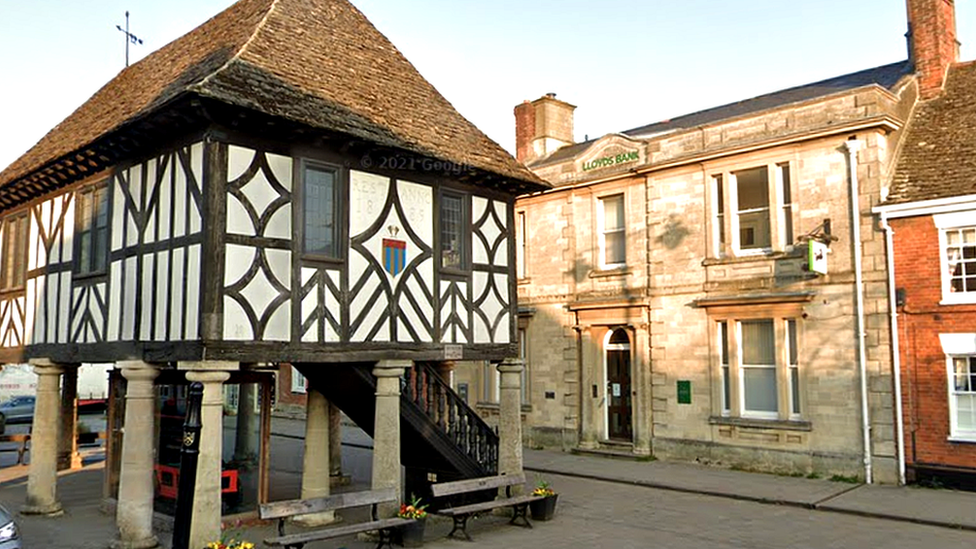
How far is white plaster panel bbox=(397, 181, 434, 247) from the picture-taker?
38.8 feet

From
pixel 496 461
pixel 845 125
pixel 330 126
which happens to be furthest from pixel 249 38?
pixel 845 125

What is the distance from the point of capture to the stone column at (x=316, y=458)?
1204cm

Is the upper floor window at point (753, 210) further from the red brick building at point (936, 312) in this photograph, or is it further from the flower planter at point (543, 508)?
the flower planter at point (543, 508)

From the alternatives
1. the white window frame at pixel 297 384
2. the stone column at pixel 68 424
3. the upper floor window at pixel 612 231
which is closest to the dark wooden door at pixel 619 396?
the upper floor window at pixel 612 231

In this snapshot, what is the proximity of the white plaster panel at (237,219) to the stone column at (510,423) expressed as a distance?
5.42 m

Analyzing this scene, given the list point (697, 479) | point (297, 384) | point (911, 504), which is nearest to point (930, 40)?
point (911, 504)

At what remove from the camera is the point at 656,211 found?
18484mm

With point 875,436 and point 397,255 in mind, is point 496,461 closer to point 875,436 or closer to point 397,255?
point 397,255

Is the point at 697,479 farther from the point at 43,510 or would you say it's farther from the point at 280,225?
the point at 43,510

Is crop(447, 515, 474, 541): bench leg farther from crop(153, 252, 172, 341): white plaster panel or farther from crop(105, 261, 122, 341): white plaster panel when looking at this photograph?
crop(105, 261, 122, 341): white plaster panel

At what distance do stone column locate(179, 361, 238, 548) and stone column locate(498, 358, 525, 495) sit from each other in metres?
5.31

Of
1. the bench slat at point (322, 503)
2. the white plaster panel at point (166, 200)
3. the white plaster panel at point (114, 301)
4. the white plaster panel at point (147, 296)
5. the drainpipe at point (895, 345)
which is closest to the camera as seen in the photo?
the bench slat at point (322, 503)

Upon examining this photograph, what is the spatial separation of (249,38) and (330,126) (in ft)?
7.36

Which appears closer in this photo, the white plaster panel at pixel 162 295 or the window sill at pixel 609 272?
the white plaster panel at pixel 162 295
